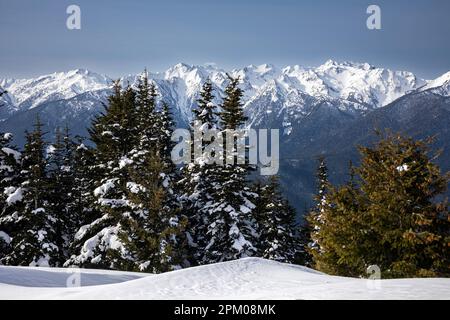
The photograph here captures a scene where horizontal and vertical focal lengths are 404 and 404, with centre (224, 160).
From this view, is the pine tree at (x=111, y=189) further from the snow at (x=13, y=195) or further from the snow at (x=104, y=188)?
the snow at (x=13, y=195)

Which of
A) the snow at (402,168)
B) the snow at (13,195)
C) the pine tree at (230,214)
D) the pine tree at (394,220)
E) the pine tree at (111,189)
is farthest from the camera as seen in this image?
the pine tree at (230,214)

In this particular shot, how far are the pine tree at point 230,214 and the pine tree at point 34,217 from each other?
8.93 metres

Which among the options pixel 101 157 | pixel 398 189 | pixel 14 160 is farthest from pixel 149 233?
pixel 398 189

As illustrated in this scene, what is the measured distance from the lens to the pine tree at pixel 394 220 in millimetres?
13875

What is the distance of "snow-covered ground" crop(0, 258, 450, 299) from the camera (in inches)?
278

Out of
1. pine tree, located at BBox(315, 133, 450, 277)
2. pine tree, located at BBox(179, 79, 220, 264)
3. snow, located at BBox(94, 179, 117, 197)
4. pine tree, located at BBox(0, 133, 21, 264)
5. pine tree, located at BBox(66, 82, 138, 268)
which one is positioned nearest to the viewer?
pine tree, located at BBox(315, 133, 450, 277)

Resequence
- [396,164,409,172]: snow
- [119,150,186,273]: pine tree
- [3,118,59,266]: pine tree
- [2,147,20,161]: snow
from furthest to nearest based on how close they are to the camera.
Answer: [2,147,20,161]: snow → [3,118,59,266]: pine tree → [119,150,186,273]: pine tree → [396,164,409,172]: snow

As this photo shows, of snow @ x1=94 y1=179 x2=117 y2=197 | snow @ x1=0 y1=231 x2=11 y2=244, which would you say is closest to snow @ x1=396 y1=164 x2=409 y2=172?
snow @ x1=94 y1=179 x2=117 y2=197

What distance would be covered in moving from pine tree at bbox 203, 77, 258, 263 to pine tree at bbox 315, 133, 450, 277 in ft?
26.1

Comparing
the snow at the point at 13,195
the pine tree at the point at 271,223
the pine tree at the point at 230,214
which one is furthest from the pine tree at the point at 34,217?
the pine tree at the point at 271,223

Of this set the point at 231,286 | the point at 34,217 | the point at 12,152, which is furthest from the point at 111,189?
the point at 231,286

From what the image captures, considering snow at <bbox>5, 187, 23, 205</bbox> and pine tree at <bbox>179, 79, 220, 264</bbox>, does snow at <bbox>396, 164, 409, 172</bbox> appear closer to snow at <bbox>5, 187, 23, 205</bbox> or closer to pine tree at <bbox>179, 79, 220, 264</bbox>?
pine tree at <bbox>179, 79, 220, 264</bbox>
